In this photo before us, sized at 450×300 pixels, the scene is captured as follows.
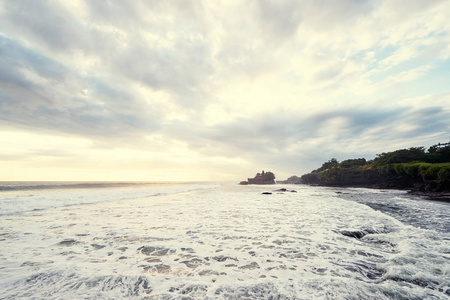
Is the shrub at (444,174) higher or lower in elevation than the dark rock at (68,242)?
higher

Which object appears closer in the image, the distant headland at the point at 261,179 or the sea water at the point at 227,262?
the sea water at the point at 227,262

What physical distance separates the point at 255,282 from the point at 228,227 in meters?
5.64

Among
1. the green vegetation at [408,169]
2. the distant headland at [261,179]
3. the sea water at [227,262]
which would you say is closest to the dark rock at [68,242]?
the sea water at [227,262]

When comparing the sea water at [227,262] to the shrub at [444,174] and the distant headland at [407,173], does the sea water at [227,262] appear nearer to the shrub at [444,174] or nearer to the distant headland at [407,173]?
the shrub at [444,174]

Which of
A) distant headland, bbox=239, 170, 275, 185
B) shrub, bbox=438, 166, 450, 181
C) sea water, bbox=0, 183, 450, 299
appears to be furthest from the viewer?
distant headland, bbox=239, 170, 275, 185

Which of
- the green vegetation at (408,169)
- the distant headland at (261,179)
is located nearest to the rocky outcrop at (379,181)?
the green vegetation at (408,169)

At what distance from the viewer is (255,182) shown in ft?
438

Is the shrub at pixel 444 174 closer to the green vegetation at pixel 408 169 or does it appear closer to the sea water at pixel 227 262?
the green vegetation at pixel 408 169

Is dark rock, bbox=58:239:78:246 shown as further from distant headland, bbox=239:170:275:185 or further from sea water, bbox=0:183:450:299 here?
distant headland, bbox=239:170:275:185

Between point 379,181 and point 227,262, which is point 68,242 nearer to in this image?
point 227,262

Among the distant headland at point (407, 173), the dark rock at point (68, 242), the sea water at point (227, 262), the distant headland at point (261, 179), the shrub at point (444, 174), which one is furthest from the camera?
the distant headland at point (261, 179)

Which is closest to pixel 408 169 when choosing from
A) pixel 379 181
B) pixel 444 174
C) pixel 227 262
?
pixel 444 174

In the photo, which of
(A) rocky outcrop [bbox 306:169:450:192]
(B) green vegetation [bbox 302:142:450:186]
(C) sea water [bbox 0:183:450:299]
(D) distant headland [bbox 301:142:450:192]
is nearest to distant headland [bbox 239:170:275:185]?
(A) rocky outcrop [bbox 306:169:450:192]

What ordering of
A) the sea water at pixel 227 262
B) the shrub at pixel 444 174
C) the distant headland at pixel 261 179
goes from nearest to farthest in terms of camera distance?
the sea water at pixel 227 262
the shrub at pixel 444 174
the distant headland at pixel 261 179
